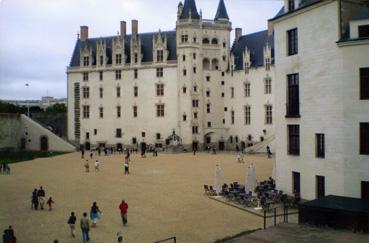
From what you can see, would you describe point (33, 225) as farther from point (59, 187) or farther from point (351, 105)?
point (351, 105)

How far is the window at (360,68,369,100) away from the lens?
21969mm

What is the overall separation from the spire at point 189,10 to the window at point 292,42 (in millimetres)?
43140

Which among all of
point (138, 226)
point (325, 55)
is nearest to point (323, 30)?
point (325, 55)

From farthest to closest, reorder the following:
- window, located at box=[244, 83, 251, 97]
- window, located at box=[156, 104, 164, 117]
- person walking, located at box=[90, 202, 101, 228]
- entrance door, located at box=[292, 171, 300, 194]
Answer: window, located at box=[156, 104, 164, 117], window, located at box=[244, 83, 251, 97], entrance door, located at box=[292, 171, 300, 194], person walking, located at box=[90, 202, 101, 228]

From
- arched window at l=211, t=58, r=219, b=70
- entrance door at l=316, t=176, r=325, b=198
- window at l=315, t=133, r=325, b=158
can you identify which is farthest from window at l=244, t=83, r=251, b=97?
entrance door at l=316, t=176, r=325, b=198

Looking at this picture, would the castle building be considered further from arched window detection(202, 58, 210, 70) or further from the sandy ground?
the sandy ground

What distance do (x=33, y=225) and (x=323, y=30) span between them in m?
18.5

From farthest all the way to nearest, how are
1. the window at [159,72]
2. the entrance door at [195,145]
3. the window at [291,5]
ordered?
1. the window at [159,72]
2. the entrance door at [195,145]
3. the window at [291,5]

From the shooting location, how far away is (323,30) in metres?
24.2

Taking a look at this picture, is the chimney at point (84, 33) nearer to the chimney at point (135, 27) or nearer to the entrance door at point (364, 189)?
the chimney at point (135, 27)

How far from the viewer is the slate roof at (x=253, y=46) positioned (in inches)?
2594

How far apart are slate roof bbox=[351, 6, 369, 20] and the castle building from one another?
4071cm

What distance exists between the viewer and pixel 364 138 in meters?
22.0

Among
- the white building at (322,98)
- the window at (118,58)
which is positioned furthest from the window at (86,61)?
the white building at (322,98)
